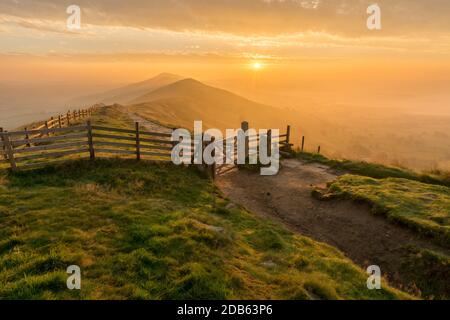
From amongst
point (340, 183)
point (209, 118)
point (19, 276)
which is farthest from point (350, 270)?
point (209, 118)

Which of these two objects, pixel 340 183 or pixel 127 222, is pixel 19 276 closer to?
pixel 127 222

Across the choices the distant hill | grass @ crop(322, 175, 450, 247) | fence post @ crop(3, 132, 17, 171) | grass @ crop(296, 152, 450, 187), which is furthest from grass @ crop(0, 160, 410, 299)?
the distant hill

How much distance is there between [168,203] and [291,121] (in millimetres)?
178252

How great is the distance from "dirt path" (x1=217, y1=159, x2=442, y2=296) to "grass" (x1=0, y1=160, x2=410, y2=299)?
1.91 meters

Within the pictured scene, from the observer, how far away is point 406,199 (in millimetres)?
13633

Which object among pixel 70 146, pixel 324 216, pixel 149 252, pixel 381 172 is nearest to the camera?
A: pixel 149 252

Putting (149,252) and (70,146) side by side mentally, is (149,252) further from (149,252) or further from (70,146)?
(70,146)

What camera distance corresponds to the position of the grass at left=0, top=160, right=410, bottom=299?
228 inches

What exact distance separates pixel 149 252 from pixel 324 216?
368 inches

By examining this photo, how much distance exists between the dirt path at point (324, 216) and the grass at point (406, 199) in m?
0.49


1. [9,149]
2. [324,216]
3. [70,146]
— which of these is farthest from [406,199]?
[9,149]

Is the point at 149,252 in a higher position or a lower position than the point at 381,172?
higher

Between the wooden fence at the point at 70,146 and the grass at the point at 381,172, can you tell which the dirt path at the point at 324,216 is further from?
the wooden fence at the point at 70,146

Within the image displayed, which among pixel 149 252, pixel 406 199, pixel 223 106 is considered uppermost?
pixel 223 106
